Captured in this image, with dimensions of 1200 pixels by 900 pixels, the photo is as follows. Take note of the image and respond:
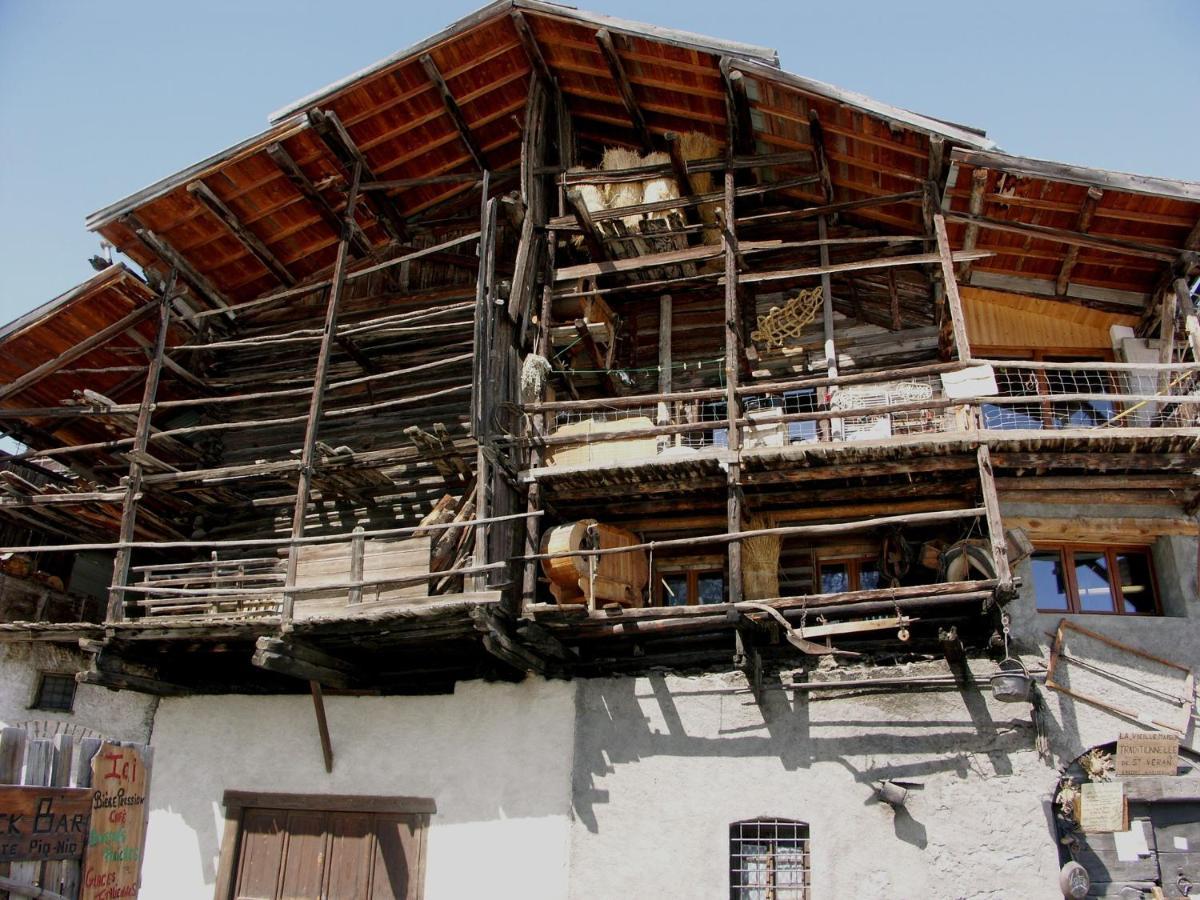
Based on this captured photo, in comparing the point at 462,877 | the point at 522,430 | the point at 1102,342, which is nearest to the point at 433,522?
the point at 522,430

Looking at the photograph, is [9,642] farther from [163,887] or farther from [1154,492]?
[1154,492]

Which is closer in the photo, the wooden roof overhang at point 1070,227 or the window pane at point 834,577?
the wooden roof overhang at point 1070,227

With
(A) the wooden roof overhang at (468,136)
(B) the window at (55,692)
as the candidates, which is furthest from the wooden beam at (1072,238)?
(B) the window at (55,692)

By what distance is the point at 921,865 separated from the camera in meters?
10.7

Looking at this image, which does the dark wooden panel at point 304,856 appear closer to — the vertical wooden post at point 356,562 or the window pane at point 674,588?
the vertical wooden post at point 356,562

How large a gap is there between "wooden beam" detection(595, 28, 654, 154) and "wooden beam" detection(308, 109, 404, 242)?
3941mm

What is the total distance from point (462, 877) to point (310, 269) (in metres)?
10.1

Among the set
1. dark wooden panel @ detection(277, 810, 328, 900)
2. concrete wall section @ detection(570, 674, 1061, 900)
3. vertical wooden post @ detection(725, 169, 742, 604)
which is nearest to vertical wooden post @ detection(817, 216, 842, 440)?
vertical wooden post @ detection(725, 169, 742, 604)

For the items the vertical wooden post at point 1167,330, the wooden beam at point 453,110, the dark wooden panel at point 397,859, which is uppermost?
the wooden beam at point 453,110

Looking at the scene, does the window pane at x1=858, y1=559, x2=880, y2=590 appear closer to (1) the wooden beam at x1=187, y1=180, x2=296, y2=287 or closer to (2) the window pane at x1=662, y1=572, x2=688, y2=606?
(2) the window pane at x1=662, y1=572, x2=688, y2=606

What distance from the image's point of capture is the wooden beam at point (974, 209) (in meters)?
12.4

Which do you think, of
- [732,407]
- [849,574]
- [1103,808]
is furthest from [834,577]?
[1103,808]

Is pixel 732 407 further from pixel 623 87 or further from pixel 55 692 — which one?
pixel 55 692

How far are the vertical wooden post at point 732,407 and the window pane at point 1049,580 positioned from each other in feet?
11.6
